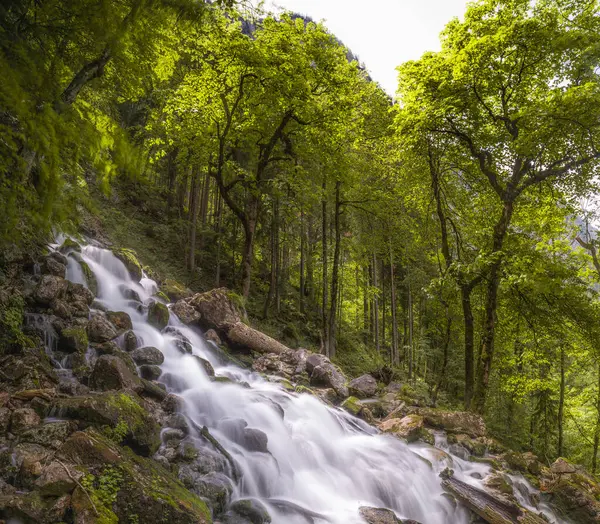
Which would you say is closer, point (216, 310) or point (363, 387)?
point (216, 310)

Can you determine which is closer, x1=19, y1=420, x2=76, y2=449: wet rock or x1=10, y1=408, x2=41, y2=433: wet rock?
x1=19, y1=420, x2=76, y2=449: wet rock

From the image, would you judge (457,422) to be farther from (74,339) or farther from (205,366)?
(74,339)

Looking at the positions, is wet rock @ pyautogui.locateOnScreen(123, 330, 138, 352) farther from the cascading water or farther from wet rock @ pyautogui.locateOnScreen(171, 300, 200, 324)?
wet rock @ pyautogui.locateOnScreen(171, 300, 200, 324)

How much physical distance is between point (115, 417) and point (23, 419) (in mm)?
1159

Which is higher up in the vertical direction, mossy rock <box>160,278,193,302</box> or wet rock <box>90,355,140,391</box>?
mossy rock <box>160,278,193,302</box>

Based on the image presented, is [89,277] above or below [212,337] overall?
above

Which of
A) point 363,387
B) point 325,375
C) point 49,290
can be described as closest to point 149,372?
point 49,290

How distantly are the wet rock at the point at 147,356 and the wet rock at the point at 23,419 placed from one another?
11.2ft

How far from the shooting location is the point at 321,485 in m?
8.04

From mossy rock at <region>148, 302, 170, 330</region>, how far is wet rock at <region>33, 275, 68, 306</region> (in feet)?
9.39

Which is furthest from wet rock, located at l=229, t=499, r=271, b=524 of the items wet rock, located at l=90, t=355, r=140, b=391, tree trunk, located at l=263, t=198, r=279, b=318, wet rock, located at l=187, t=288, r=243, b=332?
tree trunk, located at l=263, t=198, r=279, b=318

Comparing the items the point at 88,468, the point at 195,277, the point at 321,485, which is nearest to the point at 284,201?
the point at 195,277

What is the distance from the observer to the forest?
4461mm

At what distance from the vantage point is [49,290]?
8.71m
